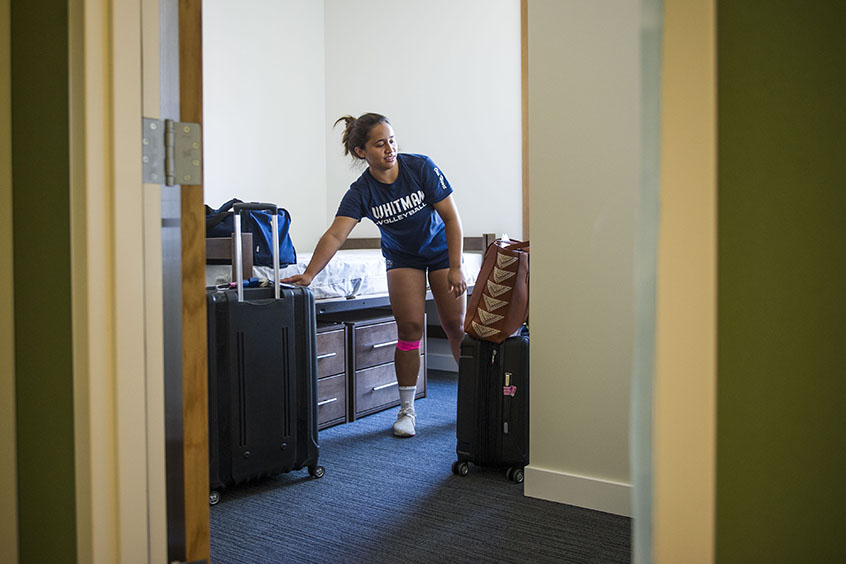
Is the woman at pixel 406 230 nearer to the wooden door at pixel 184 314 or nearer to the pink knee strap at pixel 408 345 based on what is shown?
the pink knee strap at pixel 408 345

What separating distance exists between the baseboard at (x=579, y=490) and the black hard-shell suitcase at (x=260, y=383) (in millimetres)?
772

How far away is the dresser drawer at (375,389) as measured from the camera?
3.31 meters

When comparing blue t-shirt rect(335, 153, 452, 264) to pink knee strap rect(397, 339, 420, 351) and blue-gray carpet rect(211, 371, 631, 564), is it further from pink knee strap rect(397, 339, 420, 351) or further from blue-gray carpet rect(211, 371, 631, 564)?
blue-gray carpet rect(211, 371, 631, 564)

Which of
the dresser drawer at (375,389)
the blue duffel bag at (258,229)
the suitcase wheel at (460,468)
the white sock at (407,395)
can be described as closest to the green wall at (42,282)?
the suitcase wheel at (460,468)

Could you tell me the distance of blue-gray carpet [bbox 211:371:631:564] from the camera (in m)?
1.82

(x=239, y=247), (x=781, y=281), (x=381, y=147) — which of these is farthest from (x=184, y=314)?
(x=381, y=147)

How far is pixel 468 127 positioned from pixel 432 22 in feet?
2.54

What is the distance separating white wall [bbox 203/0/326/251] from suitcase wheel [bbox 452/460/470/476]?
2686 millimetres

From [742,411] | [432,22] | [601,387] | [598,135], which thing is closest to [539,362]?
[601,387]

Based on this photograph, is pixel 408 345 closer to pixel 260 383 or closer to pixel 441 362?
pixel 260 383

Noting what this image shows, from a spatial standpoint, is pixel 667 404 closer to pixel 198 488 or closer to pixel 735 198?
pixel 735 198

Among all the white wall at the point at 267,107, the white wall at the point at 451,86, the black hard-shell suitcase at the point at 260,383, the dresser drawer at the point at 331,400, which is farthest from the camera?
the white wall at the point at 267,107

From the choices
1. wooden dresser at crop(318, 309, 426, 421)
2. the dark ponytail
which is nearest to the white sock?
wooden dresser at crop(318, 309, 426, 421)

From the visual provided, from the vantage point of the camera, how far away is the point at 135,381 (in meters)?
1.04
